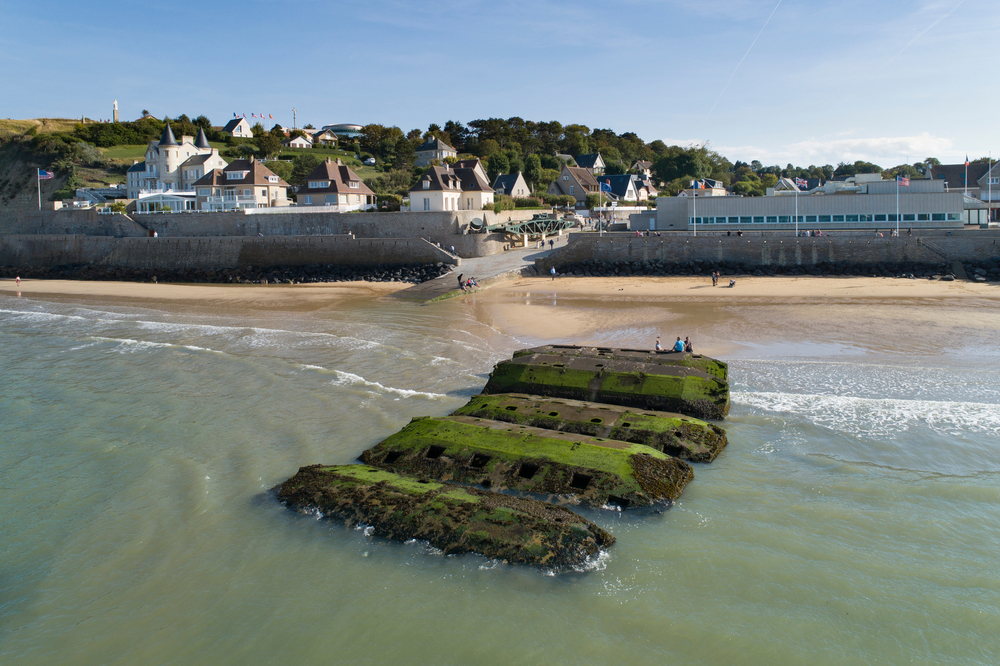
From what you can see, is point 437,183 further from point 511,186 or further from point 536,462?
point 536,462

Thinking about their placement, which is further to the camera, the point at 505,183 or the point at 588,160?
the point at 588,160

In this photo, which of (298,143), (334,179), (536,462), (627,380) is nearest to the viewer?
(536,462)

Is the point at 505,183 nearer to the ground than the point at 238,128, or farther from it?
nearer to the ground

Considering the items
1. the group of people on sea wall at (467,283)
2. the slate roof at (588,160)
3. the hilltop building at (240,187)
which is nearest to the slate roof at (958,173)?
the slate roof at (588,160)

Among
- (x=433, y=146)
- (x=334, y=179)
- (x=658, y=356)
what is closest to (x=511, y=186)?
(x=334, y=179)

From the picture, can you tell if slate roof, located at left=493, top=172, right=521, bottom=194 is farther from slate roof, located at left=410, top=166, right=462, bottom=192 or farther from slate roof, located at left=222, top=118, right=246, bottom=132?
slate roof, located at left=222, top=118, right=246, bottom=132
